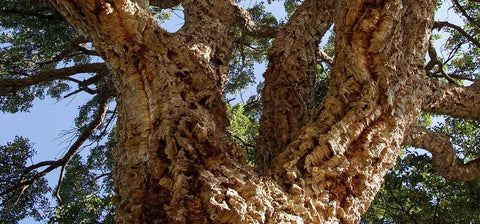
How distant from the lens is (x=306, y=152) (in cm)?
192

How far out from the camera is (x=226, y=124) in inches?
90.2

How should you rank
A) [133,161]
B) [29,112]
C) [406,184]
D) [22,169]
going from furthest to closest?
[29,112]
[22,169]
[406,184]
[133,161]

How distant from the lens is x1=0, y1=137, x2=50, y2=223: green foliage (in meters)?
5.34

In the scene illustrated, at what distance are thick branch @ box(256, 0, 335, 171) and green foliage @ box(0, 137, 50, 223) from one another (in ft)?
13.1

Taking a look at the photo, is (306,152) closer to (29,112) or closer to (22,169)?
(22,169)

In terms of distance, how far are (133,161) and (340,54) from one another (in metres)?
1.49

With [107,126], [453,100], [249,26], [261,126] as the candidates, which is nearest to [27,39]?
[107,126]

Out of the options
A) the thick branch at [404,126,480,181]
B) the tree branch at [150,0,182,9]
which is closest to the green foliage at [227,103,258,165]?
the tree branch at [150,0,182,9]

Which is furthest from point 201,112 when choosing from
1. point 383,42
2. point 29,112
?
point 29,112

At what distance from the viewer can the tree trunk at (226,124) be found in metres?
1.65

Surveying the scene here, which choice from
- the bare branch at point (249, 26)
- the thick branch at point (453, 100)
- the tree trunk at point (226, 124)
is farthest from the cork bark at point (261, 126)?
the bare branch at point (249, 26)

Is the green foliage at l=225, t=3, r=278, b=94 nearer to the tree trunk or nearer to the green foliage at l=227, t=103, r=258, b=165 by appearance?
the green foliage at l=227, t=103, r=258, b=165

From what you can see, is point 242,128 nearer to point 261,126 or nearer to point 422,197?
point 261,126

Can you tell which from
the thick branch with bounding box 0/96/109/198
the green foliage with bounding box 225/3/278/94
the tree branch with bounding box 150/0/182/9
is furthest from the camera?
the green foliage with bounding box 225/3/278/94
